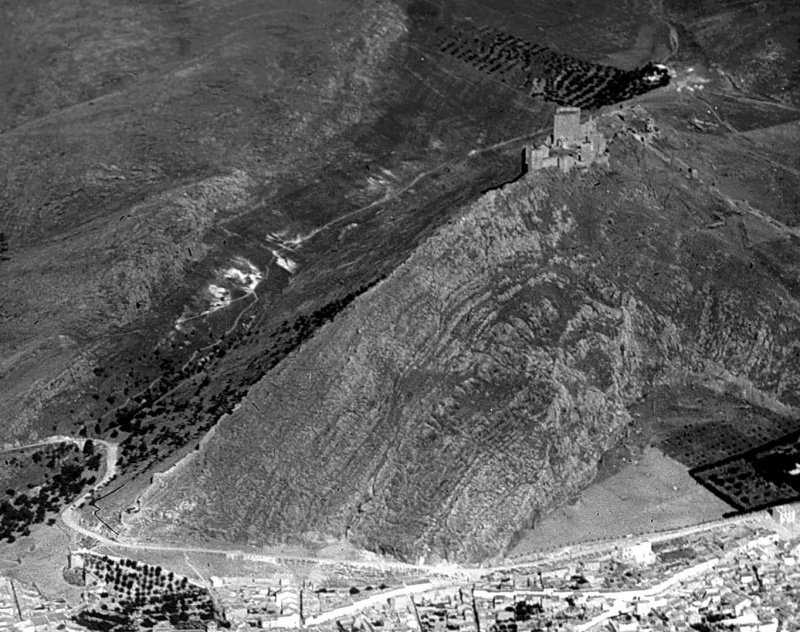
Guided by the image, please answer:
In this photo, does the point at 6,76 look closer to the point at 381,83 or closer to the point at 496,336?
the point at 381,83

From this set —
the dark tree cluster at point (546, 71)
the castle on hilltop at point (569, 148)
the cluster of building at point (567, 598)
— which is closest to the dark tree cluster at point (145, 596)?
the cluster of building at point (567, 598)

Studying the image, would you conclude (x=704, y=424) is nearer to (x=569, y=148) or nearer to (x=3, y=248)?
(x=569, y=148)

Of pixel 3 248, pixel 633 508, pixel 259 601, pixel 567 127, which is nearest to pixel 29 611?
pixel 259 601

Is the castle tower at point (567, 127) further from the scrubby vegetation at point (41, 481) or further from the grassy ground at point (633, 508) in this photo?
the scrubby vegetation at point (41, 481)

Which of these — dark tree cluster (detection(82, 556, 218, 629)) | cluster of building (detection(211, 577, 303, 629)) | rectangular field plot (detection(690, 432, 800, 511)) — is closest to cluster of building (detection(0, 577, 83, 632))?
dark tree cluster (detection(82, 556, 218, 629))

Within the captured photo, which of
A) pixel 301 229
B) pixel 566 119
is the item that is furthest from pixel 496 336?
pixel 301 229

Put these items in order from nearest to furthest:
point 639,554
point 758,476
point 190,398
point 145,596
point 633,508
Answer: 1. point 145,596
2. point 639,554
3. point 633,508
4. point 758,476
5. point 190,398
